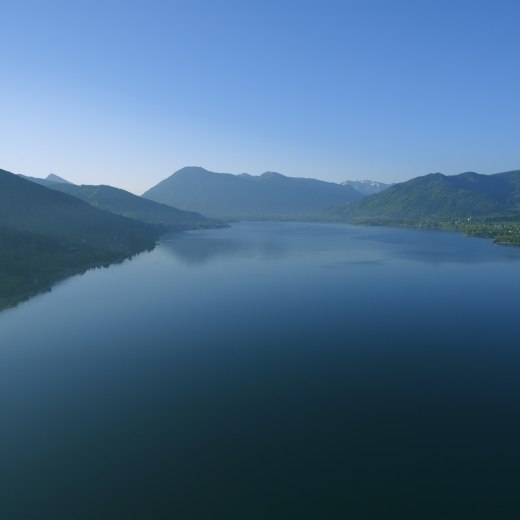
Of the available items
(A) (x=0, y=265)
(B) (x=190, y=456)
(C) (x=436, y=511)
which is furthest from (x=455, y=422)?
(A) (x=0, y=265)

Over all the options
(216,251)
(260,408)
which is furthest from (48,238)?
(260,408)

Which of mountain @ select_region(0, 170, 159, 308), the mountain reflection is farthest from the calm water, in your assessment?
the mountain reflection

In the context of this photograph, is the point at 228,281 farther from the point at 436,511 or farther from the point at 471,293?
the point at 436,511

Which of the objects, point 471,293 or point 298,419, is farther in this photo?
point 471,293

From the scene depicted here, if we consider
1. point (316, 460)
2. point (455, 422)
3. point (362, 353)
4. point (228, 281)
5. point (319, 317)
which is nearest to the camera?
point (316, 460)

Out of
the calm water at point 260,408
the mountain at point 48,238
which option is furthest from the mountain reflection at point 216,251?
the calm water at point 260,408

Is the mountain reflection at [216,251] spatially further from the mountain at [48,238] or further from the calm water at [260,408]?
the calm water at [260,408]
